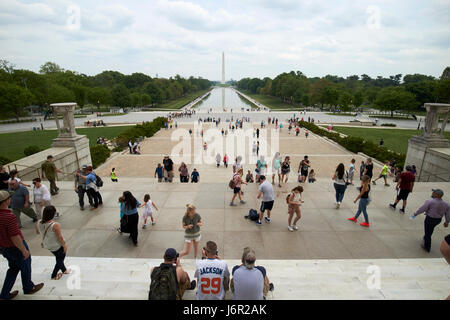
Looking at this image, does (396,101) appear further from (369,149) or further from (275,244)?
(275,244)

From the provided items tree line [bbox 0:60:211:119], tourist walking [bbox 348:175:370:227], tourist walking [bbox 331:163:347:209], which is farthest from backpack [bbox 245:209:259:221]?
tree line [bbox 0:60:211:119]

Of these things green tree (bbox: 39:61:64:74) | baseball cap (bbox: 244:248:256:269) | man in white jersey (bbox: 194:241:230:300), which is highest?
green tree (bbox: 39:61:64:74)

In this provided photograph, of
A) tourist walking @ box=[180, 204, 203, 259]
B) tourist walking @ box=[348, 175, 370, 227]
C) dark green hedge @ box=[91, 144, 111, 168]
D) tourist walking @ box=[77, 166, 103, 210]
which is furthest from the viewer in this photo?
dark green hedge @ box=[91, 144, 111, 168]

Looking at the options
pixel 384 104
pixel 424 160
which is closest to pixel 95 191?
pixel 424 160

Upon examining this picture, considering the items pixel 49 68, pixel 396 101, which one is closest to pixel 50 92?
pixel 49 68

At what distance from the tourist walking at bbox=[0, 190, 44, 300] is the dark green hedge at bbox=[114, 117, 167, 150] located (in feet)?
74.4

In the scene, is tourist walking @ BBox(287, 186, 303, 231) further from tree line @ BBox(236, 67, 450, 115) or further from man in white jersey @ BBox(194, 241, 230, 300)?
tree line @ BBox(236, 67, 450, 115)

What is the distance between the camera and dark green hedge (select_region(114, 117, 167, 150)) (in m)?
26.4

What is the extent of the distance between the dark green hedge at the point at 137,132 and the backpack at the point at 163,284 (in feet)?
78.7

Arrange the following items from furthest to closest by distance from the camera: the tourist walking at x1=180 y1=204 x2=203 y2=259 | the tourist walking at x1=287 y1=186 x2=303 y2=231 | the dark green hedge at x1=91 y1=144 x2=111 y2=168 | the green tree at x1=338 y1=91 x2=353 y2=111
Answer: the green tree at x1=338 y1=91 x2=353 y2=111 → the dark green hedge at x1=91 y1=144 x2=111 y2=168 → the tourist walking at x1=287 y1=186 x2=303 y2=231 → the tourist walking at x1=180 y1=204 x2=203 y2=259

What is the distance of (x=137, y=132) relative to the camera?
30.3 meters

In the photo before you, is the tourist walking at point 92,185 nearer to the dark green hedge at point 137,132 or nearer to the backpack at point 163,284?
the backpack at point 163,284
